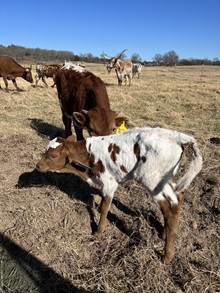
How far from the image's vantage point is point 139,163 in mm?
3914

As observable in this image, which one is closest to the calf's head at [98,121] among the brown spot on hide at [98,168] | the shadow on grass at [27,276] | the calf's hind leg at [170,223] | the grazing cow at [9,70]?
the brown spot on hide at [98,168]

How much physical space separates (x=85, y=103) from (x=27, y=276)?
354cm

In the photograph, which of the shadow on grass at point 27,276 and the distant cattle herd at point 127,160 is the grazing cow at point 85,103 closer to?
the distant cattle herd at point 127,160

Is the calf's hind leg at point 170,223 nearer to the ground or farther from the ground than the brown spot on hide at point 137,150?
nearer to the ground

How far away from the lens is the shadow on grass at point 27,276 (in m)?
3.50

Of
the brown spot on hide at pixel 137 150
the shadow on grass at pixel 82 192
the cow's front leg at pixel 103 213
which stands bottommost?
the shadow on grass at pixel 82 192

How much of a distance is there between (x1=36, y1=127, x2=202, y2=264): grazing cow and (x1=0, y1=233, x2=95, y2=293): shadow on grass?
2.77ft

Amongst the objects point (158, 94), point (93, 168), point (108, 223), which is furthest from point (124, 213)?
point (158, 94)

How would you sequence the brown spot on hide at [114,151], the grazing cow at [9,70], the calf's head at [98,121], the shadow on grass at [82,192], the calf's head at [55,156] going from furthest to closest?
the grazing cow at [9,70]
the calf's head at [98,121]
the shadow on grass at [82,192]
the calf's head at [55,156]
the brown spot on hide at [114,151]

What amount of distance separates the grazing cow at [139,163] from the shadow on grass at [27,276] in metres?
0.84

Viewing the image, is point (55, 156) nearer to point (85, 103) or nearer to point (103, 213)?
point (103, 213)

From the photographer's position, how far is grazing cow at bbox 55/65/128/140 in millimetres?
5266

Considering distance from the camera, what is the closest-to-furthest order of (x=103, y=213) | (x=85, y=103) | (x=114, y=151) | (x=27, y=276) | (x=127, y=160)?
1. (x=27, y=276)
2. (x=127, y=160)
3. (x=114, y=151)
4. (x=103, y=213)
5. (x=85, y=103)

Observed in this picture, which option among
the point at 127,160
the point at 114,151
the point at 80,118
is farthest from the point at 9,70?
the point at 127,160
